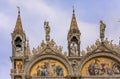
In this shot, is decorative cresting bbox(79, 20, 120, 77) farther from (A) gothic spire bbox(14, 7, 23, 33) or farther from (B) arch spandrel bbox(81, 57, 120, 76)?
(A) gothic spire bbox(14, 7, 23, 33)

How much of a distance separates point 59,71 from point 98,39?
312cm

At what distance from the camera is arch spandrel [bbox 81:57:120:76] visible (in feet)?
90.5

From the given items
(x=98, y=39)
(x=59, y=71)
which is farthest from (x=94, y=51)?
(x=59, y=71)

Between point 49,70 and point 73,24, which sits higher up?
point 73,24

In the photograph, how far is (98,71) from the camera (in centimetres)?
2764

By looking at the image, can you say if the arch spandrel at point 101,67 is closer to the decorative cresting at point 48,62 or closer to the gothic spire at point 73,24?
the decorative cresting at point 48,62

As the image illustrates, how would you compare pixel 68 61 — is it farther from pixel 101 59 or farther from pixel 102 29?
pixel 102 29

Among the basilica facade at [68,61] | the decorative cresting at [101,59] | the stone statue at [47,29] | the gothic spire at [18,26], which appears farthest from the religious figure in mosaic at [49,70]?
the gothic spire at [18,26]

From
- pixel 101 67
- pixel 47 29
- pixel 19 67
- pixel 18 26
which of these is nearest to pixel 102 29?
pixel 101 67

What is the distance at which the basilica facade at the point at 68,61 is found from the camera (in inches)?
1085

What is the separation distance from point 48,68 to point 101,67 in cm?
324

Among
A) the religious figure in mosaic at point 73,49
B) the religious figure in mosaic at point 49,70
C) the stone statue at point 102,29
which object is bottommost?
the religious figure in mosaic at point 49,70

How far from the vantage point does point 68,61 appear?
27781mm

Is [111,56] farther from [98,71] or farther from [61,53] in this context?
[61,53]
